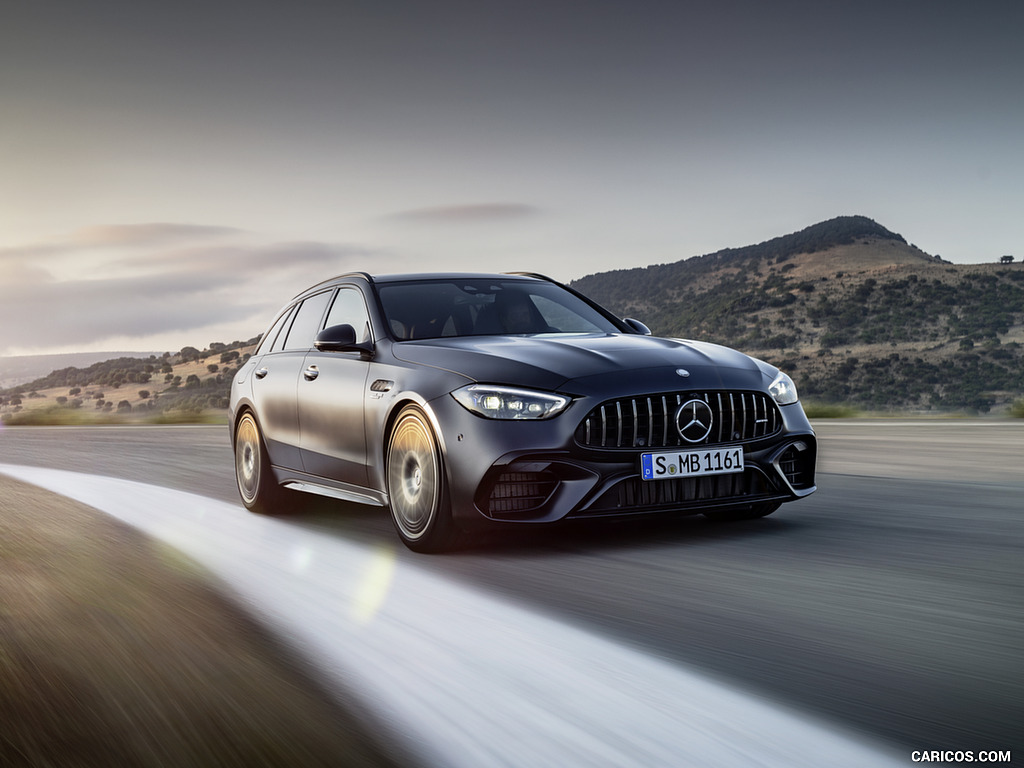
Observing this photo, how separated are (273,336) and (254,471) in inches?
42.9

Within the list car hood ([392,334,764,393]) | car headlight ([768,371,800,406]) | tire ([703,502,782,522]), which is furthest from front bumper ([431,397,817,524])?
tire ([703,502,782,522])

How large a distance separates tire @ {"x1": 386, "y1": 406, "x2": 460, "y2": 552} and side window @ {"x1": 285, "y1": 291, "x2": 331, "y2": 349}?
1891mm

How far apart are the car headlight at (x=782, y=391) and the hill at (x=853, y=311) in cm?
2151

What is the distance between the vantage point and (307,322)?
8133 millimetres

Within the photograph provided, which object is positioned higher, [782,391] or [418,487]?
[782,391]

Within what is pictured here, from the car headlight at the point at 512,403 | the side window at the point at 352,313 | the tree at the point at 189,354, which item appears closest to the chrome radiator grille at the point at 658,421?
the car headlight at the point at 512,403

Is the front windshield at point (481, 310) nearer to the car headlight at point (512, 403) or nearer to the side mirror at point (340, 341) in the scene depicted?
the side mirror at point (340, 341)

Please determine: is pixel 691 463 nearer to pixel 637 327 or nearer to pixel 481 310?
pixel 637 327

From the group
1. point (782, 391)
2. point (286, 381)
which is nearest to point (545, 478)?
point (782, 391)

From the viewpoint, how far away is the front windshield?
7020 millimetres

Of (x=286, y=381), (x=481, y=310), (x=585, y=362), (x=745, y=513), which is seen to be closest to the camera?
(x=585, y=362)

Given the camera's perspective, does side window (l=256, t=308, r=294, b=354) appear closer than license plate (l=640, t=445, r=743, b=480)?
No

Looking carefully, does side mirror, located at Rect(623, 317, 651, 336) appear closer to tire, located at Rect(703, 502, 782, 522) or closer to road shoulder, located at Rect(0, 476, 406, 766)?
tire, located at Rect(703, 502, 782, 522)

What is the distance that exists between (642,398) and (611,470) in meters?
0.40
